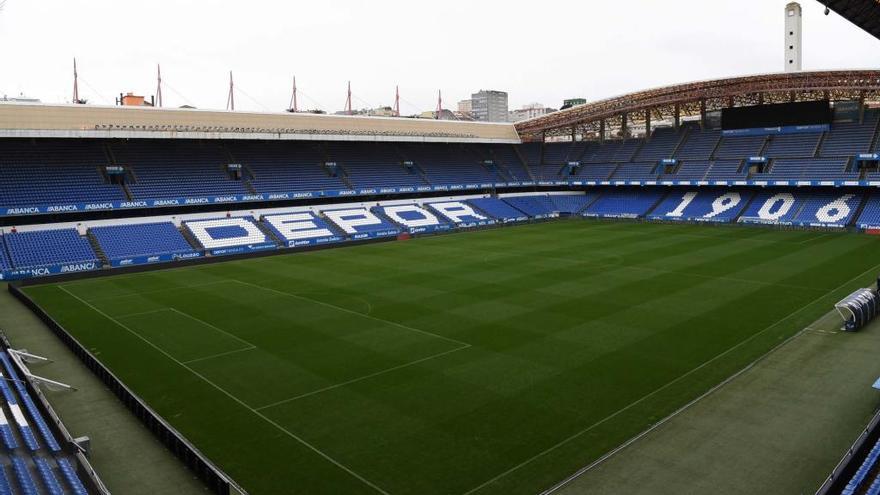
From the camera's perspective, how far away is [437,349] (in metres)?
19.5

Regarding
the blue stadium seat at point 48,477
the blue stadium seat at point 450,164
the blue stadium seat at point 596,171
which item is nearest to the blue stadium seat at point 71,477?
the blue stadium seat at point 48,477

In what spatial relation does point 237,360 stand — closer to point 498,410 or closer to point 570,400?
point 498,410

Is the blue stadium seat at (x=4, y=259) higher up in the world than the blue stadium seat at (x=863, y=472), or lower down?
higher up

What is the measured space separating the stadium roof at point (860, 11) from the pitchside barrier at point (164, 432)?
13410 mm

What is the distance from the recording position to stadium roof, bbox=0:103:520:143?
39.7 meters

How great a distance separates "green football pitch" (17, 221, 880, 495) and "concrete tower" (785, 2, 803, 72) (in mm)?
35067

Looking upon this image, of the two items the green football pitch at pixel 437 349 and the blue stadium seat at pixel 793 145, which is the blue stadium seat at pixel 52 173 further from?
the blue stadium seat at pixel 793 145

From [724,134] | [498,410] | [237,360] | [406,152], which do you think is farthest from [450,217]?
[498,410]

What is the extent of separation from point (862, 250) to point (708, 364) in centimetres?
2616

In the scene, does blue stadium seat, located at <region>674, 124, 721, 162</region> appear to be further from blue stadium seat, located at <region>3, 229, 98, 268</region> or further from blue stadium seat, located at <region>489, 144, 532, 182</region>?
blue stadium seat, located at <region>3, 229, 98, 268</region>

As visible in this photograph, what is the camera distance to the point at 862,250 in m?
36.8

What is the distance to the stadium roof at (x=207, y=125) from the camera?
3969 centimetres

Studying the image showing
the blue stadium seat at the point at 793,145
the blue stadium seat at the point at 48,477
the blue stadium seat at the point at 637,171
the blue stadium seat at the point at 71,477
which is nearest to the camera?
the blue stadium seat at the point at 48,477

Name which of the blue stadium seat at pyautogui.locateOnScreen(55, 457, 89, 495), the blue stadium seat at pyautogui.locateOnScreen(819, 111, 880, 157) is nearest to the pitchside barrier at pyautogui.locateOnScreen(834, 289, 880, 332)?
the blue stadium seat at pyautogui.locateOnScreen(55, 457, 89, 495)
